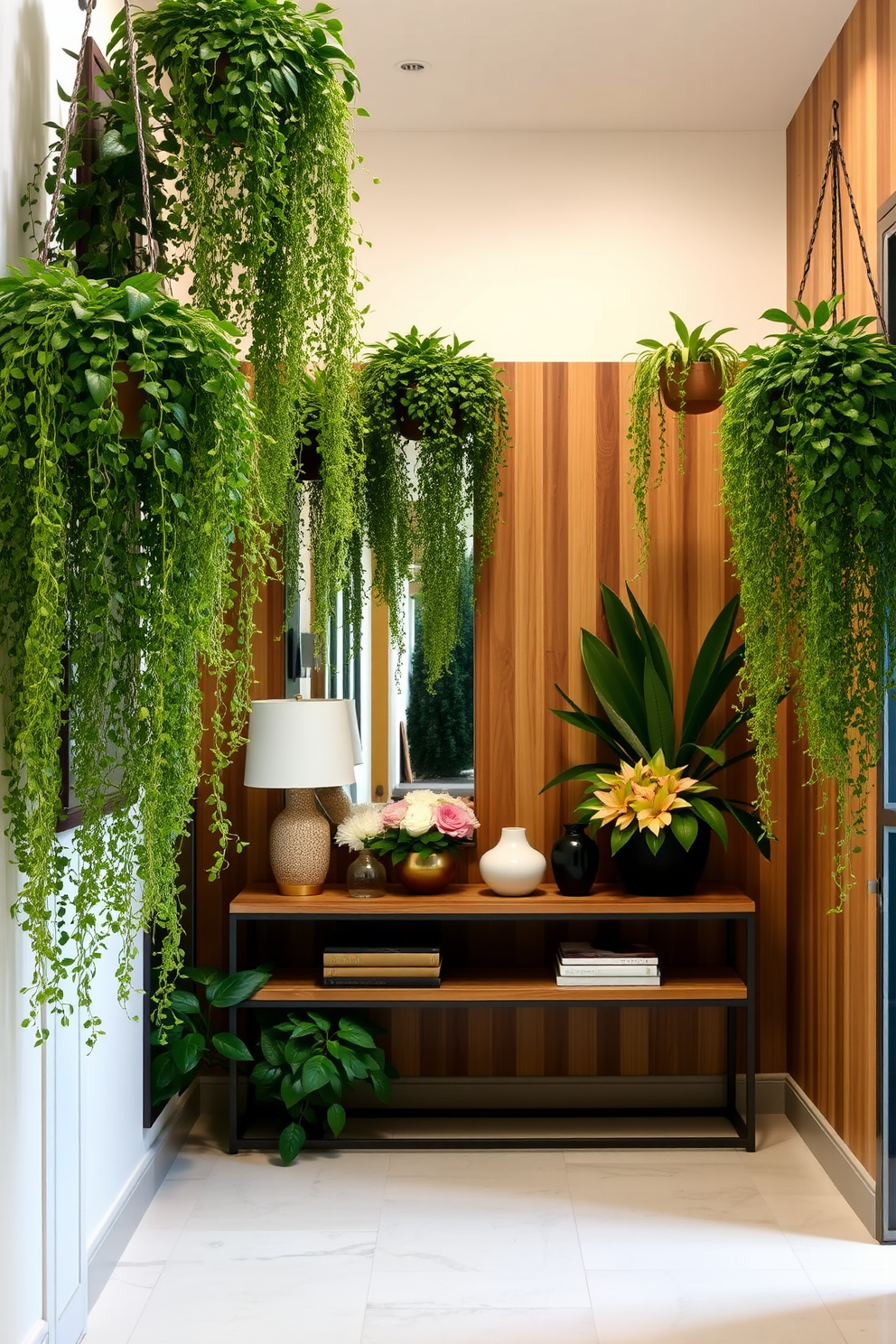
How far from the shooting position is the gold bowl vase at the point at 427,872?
11.4 feet

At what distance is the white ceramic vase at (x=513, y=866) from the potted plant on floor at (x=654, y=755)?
0.19 m

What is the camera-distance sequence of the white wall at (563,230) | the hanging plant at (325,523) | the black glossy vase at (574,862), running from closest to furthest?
1. the hanging plant at (325,523)
2. the black glossy vase at (574,862)
3. the white wall at (563,230)

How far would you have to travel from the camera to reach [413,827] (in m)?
3.45

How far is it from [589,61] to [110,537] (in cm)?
260

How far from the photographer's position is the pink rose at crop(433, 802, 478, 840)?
347 centimetres

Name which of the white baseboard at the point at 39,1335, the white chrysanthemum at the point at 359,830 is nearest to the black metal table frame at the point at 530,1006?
the white chrysanthemum at the point at 359,830

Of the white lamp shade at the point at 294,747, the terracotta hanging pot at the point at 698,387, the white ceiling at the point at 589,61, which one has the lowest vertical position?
the white lamp shade at the point at 294,747

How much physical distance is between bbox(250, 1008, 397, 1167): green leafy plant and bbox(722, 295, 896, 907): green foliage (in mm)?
1488

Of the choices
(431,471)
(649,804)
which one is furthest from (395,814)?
(431,471)

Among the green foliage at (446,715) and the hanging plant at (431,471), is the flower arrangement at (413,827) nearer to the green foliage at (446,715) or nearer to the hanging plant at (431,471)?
the green foliage at (446,715)

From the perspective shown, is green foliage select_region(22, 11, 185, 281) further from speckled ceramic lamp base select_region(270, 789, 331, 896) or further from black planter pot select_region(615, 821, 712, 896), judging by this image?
black planter pot select_region(615, 821, 712, 896)

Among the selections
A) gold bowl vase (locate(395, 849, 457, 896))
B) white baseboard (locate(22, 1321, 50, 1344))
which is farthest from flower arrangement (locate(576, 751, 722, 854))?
white baseboard (locate(22, 1321, 50, 1344))

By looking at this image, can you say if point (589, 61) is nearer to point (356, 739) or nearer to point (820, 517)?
point (820, 517)

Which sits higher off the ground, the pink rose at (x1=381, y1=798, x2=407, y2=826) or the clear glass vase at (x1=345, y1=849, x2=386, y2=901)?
the pink rose at (x1=381, y1=798, x2=407, y2=826)
